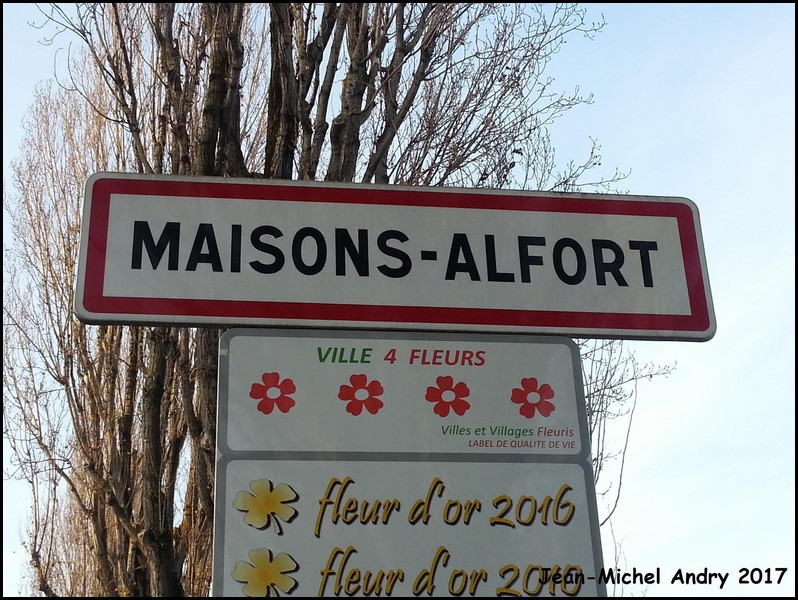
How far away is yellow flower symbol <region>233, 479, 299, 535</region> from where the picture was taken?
4.03 feet

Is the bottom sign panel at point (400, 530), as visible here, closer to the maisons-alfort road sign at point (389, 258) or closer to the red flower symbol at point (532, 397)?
the red flower symbol at point (532, 397)

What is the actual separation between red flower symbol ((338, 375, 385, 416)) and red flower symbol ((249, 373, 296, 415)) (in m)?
0.08

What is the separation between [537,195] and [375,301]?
38cm

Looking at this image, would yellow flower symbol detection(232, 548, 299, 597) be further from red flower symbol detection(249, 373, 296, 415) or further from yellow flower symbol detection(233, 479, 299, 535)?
red flower symbol detection(249, 373, 296, 415)

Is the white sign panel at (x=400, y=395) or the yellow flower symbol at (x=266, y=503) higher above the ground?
the white sign panel at (x=400, y=395)

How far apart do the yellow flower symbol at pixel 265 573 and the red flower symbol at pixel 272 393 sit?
0.69 feet

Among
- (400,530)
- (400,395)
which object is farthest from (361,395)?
(400,530)

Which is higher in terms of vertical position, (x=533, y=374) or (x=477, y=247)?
(x=477, y=247)

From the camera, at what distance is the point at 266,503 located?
1.24 metres

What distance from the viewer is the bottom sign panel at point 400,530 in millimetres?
1217

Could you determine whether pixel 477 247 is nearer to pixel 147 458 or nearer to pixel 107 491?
pixel 147 458

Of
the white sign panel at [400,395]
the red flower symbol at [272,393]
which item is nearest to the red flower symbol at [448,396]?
the white sign panel at [400,395]

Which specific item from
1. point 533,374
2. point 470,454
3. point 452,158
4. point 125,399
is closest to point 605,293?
point 533,374

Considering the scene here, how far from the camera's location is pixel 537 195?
1570 millimetres
